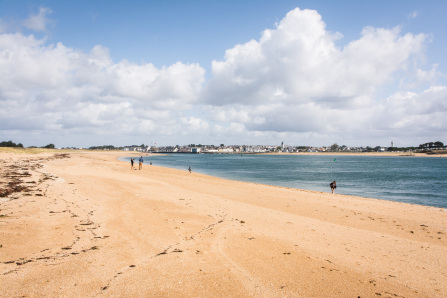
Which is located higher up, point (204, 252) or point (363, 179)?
point (204, 252)

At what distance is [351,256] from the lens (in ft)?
28.7

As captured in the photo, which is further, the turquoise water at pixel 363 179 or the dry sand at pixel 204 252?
the turquoise water at pixel 363 179

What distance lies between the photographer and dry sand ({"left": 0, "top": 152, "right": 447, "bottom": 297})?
6129 millimetres

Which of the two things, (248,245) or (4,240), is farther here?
(248,245)

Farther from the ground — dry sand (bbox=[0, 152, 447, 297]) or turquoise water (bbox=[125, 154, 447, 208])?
dry sand (bbox=[0, 152, 447, 297])

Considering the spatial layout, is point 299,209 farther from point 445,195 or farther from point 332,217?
point 445,195

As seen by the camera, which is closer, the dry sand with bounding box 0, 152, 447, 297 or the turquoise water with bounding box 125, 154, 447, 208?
the dry sand with bounding box 0, 152, 447, 297

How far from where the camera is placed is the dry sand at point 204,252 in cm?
613

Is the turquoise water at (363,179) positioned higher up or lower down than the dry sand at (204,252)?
lower down

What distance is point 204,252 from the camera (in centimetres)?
827

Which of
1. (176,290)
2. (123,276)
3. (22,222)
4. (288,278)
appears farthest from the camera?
(22,222)

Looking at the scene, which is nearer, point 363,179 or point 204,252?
point 204,252

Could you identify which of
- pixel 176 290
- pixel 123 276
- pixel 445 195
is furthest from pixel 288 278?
pixel 445 195

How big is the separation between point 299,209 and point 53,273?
1488cm
